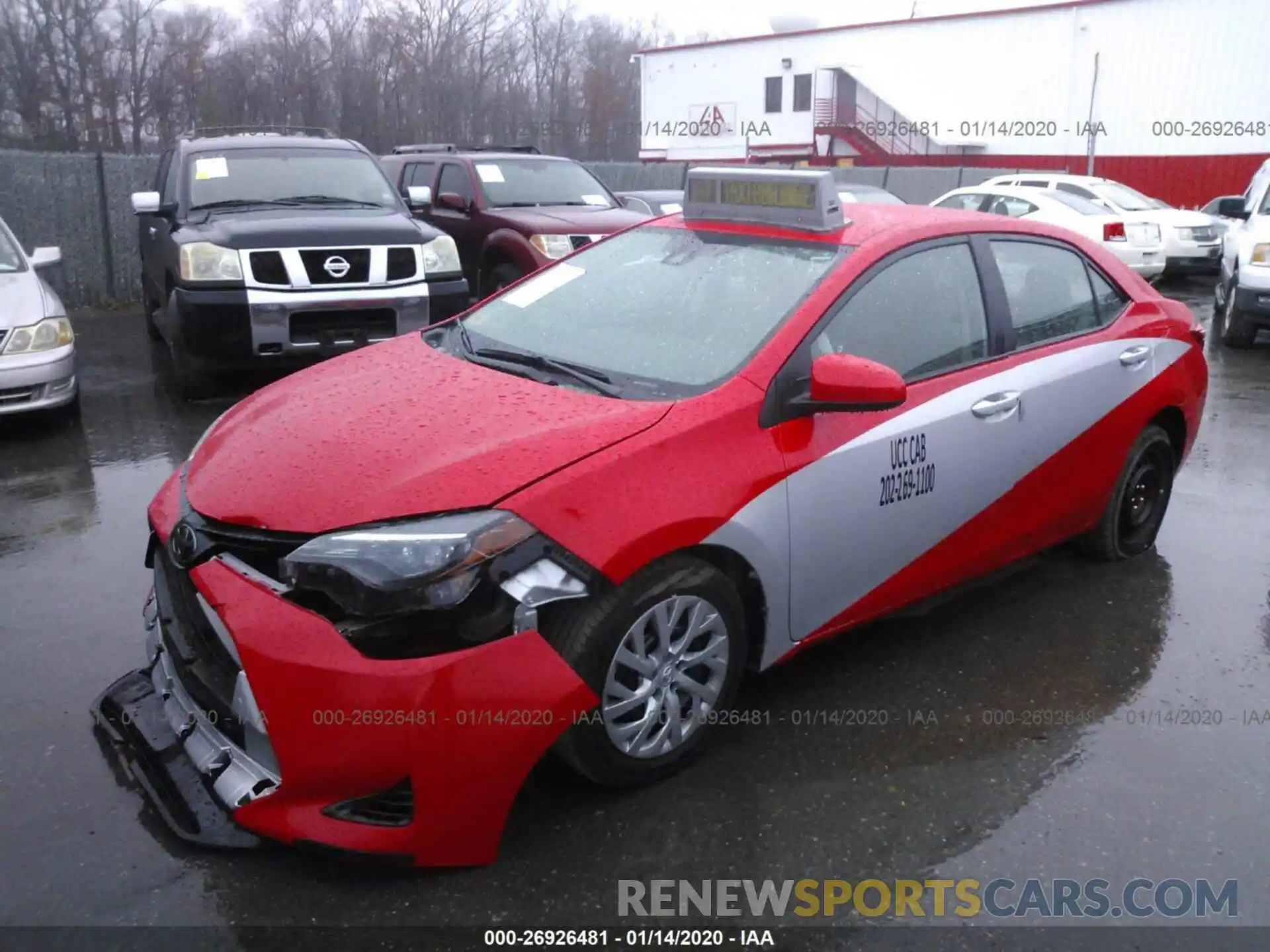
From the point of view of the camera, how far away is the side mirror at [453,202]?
1053 centimetres

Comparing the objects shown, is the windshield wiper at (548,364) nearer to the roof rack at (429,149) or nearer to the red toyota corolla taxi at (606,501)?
the red toyota corolla taxi at (606,501)

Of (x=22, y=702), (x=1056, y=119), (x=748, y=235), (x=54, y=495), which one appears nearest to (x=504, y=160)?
(x=54, y=495)

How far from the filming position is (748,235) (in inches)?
153

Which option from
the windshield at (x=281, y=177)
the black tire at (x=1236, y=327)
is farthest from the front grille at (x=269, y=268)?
the black tire at (x=1236, y=327)

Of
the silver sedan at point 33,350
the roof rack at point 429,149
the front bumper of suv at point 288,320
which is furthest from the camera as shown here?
the roof rack at point 429,149

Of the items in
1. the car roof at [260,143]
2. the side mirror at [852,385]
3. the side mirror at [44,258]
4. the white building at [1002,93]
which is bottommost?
the side mirror at [852,385]

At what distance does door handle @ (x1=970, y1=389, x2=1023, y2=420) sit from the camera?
3785 millimetres

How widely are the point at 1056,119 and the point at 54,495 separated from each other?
35.1m

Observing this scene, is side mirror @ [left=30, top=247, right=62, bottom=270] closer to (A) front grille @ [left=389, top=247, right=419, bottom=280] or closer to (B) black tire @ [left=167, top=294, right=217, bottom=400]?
(B) black tire @ [left=167, top=294, right=217, bottom=400]

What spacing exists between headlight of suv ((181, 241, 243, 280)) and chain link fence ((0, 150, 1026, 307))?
5.67m

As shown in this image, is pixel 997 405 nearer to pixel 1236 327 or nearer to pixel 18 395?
pixel 18 395

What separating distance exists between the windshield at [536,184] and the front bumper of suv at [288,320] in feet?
10.2

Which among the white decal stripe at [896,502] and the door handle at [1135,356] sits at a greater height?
the door handle at [1135,356]

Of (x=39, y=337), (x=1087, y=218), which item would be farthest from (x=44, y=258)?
(x=1087, y=218)
